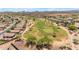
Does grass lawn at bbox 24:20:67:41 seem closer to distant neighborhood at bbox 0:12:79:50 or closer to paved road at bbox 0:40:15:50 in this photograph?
distant neighborhood at bbox 0:12:79:50

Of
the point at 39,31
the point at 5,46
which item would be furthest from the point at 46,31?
the point at 5,46

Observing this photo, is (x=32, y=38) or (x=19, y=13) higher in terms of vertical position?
(x=19, y=13)

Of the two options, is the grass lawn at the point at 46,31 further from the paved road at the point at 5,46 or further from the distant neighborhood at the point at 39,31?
the paved road at the point at 5,46

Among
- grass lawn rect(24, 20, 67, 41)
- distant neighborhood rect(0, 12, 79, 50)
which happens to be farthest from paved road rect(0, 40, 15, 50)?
grass lawn rect(24, 20, 67, 41)

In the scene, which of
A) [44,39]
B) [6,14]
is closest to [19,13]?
[6,14]

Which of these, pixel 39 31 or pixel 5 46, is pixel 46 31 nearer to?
pixel 39 31

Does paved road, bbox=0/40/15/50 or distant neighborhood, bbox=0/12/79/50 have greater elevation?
distant neighborhood, bbox=0/12/79/50

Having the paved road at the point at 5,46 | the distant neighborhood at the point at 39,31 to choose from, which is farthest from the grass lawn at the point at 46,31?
the paved road at the point at 5,46
